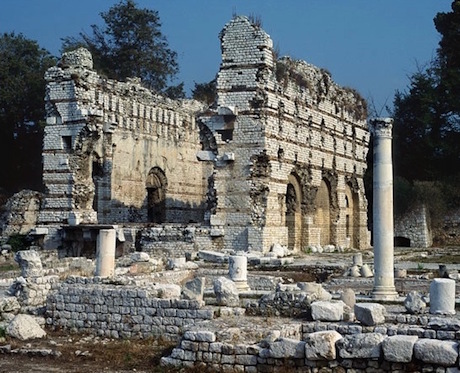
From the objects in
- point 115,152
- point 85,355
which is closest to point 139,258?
point 85,355

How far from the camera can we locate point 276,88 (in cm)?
2631

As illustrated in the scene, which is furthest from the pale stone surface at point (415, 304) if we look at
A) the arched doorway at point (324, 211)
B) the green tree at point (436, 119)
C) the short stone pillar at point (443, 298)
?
the green tree at point (436, 119)

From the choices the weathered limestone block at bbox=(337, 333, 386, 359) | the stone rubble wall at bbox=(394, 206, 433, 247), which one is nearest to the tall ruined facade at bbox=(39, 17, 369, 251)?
the stone rubble wall at bbox=(394, 206, 433, 247)

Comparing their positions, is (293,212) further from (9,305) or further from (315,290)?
(315,290)

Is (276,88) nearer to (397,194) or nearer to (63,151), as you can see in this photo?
(63,151)

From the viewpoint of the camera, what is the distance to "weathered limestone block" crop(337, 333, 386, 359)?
28.0 feet

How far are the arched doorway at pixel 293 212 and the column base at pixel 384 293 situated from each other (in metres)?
15.0

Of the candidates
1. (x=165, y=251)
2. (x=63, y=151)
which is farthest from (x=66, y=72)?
(x=165, y=251)

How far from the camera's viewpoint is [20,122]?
43.8 m

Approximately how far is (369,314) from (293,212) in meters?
19.2

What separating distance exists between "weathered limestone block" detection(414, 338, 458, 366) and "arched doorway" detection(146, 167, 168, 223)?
2647cm

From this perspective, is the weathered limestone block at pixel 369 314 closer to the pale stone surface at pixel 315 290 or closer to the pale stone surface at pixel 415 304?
the pale stone surface at pixel 415 304

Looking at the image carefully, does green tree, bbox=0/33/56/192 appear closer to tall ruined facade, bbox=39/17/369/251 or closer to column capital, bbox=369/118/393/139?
tall ruined facade, bbox=39/17/369/251

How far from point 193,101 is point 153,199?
6.71m
